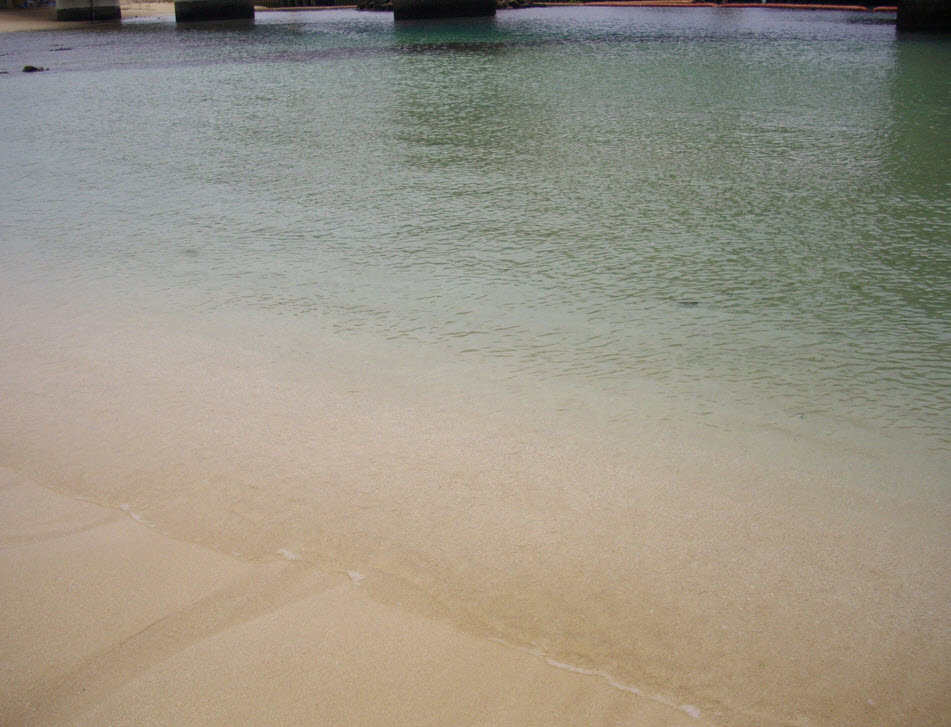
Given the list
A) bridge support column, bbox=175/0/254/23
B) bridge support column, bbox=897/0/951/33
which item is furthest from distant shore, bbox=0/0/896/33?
bridge support column, bbox=897/0/951/33

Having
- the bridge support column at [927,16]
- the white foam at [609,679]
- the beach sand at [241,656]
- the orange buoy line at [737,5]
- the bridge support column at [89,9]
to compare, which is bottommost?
the white foam at [609,679]

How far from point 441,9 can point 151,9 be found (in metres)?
16.0

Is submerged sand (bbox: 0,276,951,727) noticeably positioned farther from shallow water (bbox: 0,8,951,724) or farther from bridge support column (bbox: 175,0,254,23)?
bridge support column (bbox: 175,0,254,23)

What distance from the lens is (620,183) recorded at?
499 centimetres

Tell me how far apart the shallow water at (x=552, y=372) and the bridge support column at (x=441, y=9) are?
1944 centimetres

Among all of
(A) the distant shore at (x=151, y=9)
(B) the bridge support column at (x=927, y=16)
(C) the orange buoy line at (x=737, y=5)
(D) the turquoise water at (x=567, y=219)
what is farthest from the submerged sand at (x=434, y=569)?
(A) the distant shore at (x=151, y=9)

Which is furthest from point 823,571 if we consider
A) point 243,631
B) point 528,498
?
point 243,631

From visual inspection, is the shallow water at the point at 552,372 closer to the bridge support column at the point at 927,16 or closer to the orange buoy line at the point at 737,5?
the bridge support column at the point at 927,16

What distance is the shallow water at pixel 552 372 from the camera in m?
1.68

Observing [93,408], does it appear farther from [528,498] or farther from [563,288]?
[563,288]

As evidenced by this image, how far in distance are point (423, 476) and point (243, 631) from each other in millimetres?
709

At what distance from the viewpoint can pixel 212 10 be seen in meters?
27.6

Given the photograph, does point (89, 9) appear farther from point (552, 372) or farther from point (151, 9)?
point (552, 372)

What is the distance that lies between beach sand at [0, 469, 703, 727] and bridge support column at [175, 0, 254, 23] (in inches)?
1154
